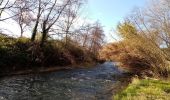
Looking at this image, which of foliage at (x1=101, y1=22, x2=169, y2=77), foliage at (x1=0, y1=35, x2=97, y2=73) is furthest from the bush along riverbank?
foliage at (x1=101, y1=22, x2=169, y2=77)

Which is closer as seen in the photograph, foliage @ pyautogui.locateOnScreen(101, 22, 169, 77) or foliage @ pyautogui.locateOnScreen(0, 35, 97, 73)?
foliage @ pyautogui.locateOnScreen(101, 22, 169, 77)

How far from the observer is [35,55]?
103ft

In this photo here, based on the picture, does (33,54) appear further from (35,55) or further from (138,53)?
(138,53)

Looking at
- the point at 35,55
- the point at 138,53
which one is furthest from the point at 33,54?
the point at 138,53

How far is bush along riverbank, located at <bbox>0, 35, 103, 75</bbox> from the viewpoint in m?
26.9

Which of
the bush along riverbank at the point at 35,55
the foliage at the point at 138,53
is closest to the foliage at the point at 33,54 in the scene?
the bush along riverbank at the point at 35,55

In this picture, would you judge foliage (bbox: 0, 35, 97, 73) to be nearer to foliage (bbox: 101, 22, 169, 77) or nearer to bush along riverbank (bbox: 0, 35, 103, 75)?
bush along riverbank (bbox: 0, 35, 103, 75)

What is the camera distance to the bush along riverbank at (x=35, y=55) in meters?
26.9

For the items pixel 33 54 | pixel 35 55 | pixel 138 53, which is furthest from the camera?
pixel 35 55

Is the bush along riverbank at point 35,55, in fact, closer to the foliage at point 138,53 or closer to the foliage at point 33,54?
the foliage at point 33,54

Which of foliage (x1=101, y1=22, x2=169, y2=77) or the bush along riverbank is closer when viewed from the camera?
foliage (x1=101, y1=22, x2=169, y2=77)

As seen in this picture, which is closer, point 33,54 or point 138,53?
point 138,53

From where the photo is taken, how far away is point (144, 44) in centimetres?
2541

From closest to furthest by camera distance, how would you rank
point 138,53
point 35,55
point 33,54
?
point 138,53, point 33,54, point 35,55
